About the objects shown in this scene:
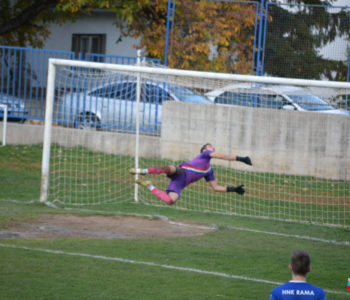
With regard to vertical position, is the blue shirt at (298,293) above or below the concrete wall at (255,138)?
below

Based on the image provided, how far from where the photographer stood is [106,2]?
1995 cm

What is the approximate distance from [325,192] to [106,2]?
10.1 metres

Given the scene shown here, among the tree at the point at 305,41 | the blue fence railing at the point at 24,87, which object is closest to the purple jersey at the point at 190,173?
the tree at the point at 305,41

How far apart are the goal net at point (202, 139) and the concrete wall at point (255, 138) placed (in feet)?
Result: 0.09

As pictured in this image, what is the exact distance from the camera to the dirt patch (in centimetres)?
915

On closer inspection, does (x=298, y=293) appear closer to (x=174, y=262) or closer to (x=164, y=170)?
(x=174, y=262)

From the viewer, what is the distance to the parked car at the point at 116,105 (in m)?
16.6

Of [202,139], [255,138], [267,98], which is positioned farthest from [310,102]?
[202,139]

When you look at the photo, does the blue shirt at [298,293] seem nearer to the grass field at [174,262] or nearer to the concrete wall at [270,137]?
the grass field at [174,262]

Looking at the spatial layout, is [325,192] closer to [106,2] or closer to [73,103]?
[73,103]

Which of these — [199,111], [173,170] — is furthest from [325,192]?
[173,170]

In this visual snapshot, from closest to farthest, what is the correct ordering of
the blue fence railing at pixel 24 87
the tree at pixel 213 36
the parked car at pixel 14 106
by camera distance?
1. the blue fence railing at pixel 24 87
2. the parked car at pixel 14 106
3. the tree at pixel 213 36

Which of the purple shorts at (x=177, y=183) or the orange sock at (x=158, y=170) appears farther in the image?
the purple shorts at (x=177, y=183)

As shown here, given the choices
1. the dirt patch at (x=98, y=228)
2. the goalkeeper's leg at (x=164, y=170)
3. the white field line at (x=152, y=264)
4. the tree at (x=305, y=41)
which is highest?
the tree at (x=305, y=41)
